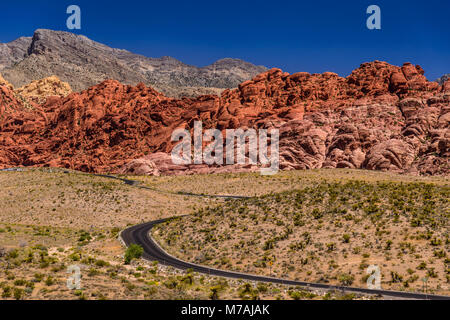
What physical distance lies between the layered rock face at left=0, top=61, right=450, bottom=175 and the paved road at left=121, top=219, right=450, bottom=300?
50.4 metres

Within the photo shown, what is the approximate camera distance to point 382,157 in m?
84.7

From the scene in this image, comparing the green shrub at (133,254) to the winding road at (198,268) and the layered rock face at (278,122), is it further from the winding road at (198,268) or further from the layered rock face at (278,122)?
the layered rock face at (278,122)

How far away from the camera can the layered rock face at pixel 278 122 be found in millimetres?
88438

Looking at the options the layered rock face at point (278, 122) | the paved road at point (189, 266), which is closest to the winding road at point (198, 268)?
the paved road at point (189, 266)

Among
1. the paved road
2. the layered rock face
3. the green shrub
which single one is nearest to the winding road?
the paved road

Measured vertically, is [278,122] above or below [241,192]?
above

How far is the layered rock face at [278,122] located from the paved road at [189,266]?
165ft

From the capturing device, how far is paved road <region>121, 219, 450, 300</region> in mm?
24375

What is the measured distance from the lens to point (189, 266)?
34562 millimetres

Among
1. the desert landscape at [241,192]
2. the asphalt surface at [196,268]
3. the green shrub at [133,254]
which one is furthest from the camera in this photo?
the green shrub at [133,254]

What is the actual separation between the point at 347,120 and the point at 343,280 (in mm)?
76685

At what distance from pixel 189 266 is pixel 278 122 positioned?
247 feet

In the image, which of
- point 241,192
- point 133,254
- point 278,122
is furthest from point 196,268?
point 278,122

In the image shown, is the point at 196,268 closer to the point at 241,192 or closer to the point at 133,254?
the point at 133,254
